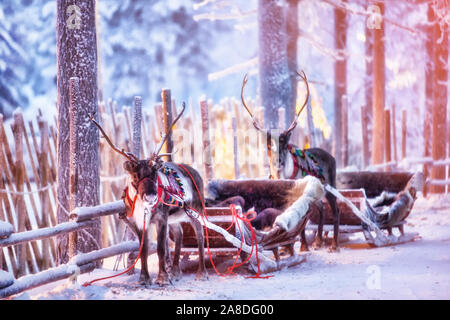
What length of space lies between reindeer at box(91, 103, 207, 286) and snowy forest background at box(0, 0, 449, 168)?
12.7 metres

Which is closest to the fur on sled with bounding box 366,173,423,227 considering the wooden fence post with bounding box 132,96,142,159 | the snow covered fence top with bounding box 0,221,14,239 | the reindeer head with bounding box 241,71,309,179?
the reindeer head with bounding box 241,71,309,179

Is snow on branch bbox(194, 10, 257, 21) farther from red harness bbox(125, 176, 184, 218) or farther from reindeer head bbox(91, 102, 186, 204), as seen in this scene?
reindeer head bbox(91, 102, 186, 204)

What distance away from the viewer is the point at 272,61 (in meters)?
10.7

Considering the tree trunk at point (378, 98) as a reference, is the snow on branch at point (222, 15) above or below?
above

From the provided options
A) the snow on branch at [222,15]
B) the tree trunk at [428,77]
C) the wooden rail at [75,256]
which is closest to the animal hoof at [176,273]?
the wooden rail at [75,256]

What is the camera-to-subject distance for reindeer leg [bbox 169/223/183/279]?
557cm

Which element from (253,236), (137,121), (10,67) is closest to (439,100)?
(253,236)

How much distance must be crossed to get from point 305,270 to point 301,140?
24.2 ft

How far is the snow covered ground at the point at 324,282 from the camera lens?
447cm

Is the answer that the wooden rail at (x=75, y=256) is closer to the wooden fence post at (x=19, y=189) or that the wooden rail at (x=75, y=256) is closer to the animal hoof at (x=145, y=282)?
the animal hoof at (x=145, y=282)

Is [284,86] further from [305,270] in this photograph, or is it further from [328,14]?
[328,14]

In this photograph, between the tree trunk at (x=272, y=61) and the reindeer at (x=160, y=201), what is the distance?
5299 millimetres

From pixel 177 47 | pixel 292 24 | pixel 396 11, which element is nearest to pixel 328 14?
pixel 396 11

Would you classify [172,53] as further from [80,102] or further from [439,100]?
[80,102]
